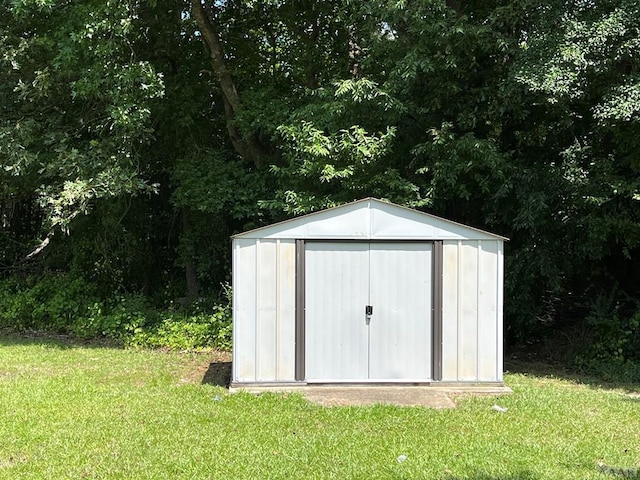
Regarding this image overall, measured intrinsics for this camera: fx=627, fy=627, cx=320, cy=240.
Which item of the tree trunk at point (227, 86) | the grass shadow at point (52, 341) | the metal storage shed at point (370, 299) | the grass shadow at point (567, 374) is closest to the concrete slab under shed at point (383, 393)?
the metal storage shed at point (370, 299)

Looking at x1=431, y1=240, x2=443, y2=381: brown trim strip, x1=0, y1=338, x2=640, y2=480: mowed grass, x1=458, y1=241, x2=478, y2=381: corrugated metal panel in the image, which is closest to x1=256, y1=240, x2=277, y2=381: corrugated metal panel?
x1=0, y1=338, x2=640, y2=480: mowed grass

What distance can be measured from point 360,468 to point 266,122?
7.65 meters

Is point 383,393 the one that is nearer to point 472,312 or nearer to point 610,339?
point 472,312

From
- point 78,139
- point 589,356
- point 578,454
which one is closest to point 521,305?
point 589,356

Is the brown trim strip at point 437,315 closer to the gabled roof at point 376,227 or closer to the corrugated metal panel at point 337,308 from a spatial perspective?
the gabled roof at point 376,227

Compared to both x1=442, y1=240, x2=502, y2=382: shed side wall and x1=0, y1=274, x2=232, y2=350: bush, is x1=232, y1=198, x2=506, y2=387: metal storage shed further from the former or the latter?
x1=0, y1=274, x2=232, y2=350: bush

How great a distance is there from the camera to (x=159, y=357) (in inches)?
415

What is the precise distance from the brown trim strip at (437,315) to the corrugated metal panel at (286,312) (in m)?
1.74

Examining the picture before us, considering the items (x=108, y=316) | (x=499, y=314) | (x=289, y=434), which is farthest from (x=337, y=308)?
(x=108, y=316)

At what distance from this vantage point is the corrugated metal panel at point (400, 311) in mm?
7805

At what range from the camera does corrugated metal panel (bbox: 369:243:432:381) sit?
780 cm

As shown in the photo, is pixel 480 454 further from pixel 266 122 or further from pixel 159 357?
pixel 266 122

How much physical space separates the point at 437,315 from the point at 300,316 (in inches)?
66.6

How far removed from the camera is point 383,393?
7547 millimetres
